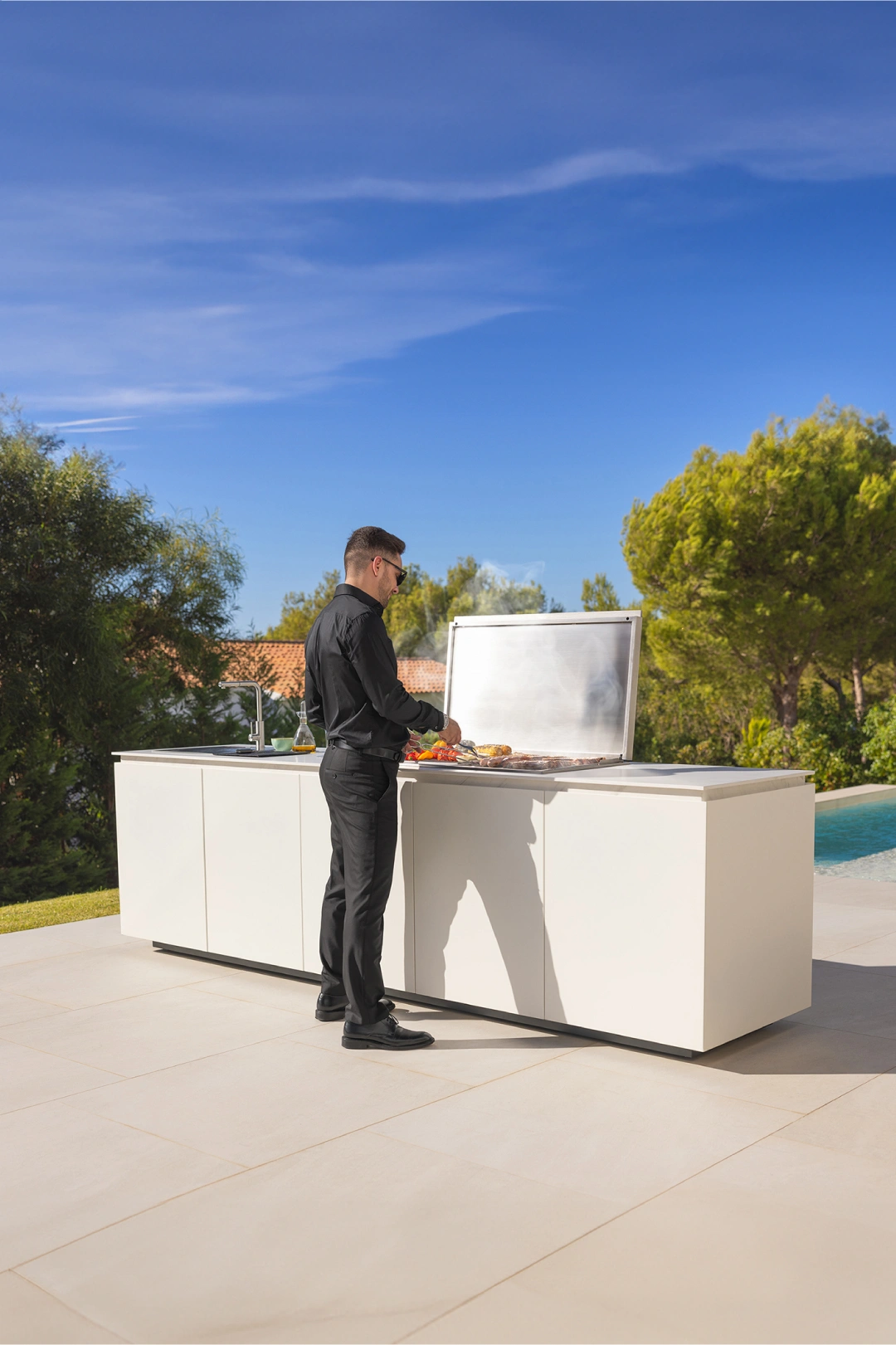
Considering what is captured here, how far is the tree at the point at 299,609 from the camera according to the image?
137 ft

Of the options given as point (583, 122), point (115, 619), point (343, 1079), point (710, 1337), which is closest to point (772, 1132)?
point (710, 1337)

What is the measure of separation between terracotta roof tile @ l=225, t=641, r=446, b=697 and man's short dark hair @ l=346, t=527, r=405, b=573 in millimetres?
11106

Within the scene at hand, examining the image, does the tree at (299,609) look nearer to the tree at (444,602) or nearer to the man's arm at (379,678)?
the tree at (444,602)

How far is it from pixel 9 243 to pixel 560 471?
74.2 feet

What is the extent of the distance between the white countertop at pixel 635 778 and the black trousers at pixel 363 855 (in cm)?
24

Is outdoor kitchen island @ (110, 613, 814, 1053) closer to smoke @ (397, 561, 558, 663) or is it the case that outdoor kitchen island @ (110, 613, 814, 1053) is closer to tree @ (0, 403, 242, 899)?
tree @ (0, 403, 242, 899)

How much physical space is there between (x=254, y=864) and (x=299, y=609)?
127ft

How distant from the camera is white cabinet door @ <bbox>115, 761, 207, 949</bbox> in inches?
186

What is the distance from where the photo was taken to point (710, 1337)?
6.55 ft

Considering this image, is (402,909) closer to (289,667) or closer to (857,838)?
(857,838)

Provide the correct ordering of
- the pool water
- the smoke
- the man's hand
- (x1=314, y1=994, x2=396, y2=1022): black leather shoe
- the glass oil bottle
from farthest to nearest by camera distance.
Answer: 1. the smoke
2. the pool water
3. the glass oil bottle
4. (x1=314, y1=994, x2=396, y2=1022): black leather shoe
5. the man's hand

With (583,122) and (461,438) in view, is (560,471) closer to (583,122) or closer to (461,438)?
(461,438)

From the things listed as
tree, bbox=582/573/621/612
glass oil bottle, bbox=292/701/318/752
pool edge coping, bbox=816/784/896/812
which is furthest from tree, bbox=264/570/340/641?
glass oil bottle, bbox=292/701/318/752

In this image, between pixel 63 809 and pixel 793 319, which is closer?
pixel 63 809
